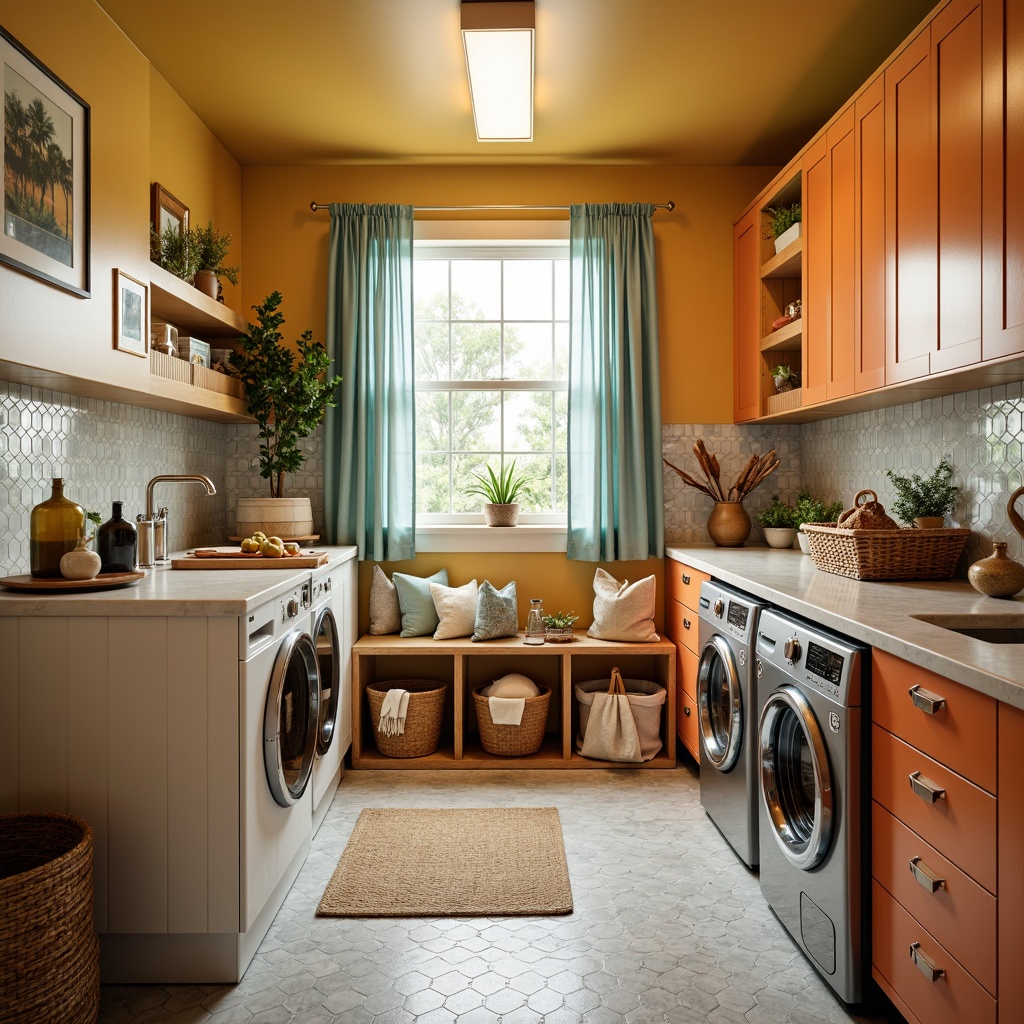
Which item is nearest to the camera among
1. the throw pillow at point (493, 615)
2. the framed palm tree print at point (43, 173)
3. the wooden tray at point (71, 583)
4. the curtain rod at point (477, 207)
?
the framed palm tree print at point (43, 173)

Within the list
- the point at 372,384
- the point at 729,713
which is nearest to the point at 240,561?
the point at 372,384

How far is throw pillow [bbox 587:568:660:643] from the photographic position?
3.70 m

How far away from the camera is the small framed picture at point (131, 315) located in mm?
2402

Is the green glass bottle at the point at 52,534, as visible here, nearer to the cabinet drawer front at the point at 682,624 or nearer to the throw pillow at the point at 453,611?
the throw pillow at the point at 453,611

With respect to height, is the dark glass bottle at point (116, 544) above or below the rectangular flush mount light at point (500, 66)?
below

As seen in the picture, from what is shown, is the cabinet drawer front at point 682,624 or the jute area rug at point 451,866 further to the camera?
the cabinet drawer front at point 682,624

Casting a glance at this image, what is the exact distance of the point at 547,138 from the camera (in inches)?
144

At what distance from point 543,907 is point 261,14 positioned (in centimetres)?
304

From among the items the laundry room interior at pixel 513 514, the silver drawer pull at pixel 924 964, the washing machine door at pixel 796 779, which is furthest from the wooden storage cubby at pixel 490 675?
the silver drawer pull at pixel 924 964

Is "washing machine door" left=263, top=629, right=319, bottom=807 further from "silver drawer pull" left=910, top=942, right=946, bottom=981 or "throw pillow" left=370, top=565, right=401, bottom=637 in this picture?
"silver drawer pull" left=910, top=942, right=946, bottom=981

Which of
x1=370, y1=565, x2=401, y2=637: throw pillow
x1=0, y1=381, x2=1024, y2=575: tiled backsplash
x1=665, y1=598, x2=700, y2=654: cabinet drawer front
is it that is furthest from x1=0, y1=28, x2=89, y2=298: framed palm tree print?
x1=665, y1=598, x2=700, y2=654: cabinet drawer front

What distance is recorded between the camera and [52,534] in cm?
222

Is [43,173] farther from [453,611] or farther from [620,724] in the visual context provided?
[620,724]

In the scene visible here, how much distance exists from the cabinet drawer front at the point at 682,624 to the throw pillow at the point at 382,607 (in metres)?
1.33
